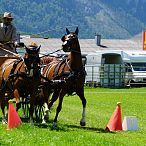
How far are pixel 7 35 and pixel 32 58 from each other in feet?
9.21

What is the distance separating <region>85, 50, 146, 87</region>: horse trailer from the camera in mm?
45250

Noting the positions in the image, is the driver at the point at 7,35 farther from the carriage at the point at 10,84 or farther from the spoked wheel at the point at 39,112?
the spoked wheel at the point at 39,112

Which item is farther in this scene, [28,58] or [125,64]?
[125,64]

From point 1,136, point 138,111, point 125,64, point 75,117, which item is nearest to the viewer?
point 1,136

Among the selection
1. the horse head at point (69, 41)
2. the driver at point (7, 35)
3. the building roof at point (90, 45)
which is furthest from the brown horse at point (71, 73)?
the building roof at point (90, 45)

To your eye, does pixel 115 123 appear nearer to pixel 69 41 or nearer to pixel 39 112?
pixel 69 41

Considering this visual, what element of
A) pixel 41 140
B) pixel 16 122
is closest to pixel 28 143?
pixel 41 140

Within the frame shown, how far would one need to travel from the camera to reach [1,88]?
1474 cm

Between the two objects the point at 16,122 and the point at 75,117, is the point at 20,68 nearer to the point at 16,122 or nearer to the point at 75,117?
the point at 16,122

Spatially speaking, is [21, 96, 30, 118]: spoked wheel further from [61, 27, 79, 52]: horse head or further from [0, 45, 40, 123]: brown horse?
[61, 27, 79, 52]: horse head

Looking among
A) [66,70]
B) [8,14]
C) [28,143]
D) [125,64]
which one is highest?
[8,14]

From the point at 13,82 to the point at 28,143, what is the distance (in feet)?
11.5

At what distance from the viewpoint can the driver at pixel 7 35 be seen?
16.1 meters

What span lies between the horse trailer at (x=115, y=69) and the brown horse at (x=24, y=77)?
30.8 meters
